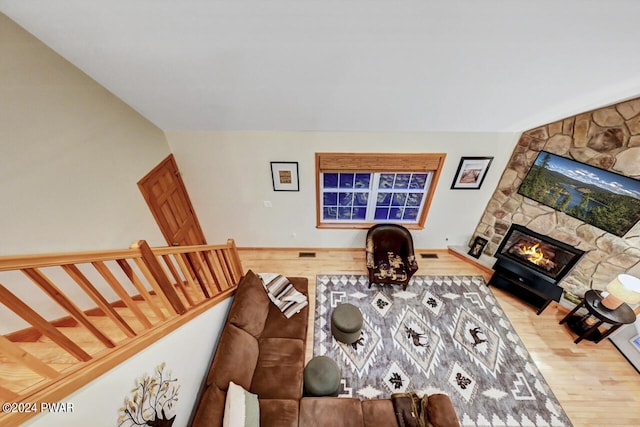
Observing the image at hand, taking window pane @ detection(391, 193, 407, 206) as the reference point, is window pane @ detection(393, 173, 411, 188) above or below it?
above

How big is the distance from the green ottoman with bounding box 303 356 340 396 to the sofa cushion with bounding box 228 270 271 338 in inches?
27.6

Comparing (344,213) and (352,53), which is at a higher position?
(352,53)

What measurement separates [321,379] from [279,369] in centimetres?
44

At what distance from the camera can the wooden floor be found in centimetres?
250

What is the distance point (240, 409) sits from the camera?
1924 mm

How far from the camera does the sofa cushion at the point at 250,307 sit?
2477 mm

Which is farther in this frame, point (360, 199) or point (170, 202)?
point (360, 199)

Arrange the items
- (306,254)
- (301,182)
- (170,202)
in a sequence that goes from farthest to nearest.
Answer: (306,254), (301,182), (170,202)

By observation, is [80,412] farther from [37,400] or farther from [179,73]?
[179,73]

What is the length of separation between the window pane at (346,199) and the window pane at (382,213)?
1.67ft

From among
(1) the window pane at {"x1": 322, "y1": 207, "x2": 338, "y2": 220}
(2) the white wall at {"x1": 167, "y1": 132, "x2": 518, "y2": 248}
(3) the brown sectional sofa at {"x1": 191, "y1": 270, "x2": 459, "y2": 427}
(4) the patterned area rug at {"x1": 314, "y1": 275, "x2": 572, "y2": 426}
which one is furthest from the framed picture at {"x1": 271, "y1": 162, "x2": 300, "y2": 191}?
(4) the patterned area rug at {"x1": 314, "y1": 275, "x2": 572, "y2": 426}

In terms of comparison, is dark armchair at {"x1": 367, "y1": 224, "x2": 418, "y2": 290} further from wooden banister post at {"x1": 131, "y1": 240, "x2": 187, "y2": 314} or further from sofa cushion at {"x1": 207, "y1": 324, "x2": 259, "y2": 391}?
wooden banister post at {"x1": 131, "y1": 240, "x2": 187, "y2": 314}

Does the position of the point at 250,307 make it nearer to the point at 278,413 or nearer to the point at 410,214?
the point at 278,413

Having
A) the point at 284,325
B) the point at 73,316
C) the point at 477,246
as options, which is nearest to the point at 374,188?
the point at 477,246
